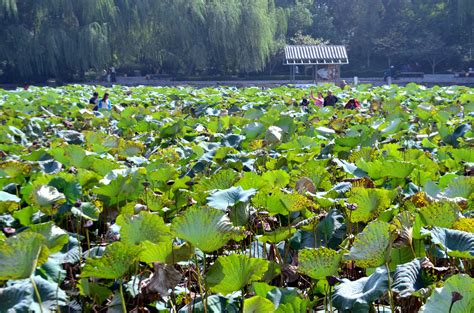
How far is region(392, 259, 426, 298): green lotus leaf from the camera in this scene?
1.16 meters

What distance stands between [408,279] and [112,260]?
489 mm

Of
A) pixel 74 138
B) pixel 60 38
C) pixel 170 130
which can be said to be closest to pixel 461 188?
pixel 170 130

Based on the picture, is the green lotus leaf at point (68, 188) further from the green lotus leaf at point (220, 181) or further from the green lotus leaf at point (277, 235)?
the green lotus leaf at point (277, 235)

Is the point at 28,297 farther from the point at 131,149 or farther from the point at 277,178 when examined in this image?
the point at 131,149

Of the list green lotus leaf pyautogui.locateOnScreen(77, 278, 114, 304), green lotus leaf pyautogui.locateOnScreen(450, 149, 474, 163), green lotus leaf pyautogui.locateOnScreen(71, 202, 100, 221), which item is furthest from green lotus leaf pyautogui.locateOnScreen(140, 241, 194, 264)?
green lotus leaf pyautogui.locateOnScreen(450, 149, 474, 163)

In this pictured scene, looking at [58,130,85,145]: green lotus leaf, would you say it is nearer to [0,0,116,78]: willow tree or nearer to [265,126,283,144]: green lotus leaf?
[265,126,283,144]: green lotus leaf

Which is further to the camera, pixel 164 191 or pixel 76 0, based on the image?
pixel 76 0

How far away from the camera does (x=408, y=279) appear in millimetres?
1170

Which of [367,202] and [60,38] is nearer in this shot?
[367,202]

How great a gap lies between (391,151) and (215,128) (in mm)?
1899

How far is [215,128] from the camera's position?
4.26 metres

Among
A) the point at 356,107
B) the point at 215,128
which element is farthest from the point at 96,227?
the point at 356,107

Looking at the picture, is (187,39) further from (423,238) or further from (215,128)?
(423,238)

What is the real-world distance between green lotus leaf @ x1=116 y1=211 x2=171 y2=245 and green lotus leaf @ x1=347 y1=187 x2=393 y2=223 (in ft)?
1.37
